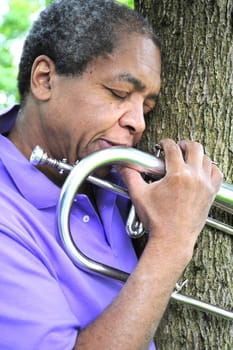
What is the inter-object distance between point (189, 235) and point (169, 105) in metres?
0.53

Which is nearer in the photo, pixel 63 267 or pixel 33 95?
pixel 63 267

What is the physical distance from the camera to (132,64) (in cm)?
162

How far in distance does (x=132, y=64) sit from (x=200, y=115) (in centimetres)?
29

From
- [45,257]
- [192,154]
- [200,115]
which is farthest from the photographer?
[200,115]

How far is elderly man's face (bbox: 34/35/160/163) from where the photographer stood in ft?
5.22

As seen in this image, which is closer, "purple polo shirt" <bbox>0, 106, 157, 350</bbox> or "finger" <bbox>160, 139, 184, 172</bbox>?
"purple polo shirt" <bbox>0, 106, 157, 350</bbox>

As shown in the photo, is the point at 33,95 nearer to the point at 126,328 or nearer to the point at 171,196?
the point at 171,196

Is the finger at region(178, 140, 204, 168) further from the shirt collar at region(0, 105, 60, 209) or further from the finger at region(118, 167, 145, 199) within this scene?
the shirt collar at region(0, 105, 60, 209)

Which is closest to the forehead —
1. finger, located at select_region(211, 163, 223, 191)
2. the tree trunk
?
the tree trunk

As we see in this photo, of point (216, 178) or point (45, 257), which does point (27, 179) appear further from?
point (216, 178)

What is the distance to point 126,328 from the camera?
1.28m

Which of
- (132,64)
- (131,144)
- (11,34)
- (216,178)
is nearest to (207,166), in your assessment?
(216,178)

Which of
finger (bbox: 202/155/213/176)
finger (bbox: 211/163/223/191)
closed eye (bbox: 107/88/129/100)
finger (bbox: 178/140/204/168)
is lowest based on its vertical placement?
finger (bbox: 211/163/223/191)

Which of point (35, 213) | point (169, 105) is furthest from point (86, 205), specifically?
point (169, 105)
